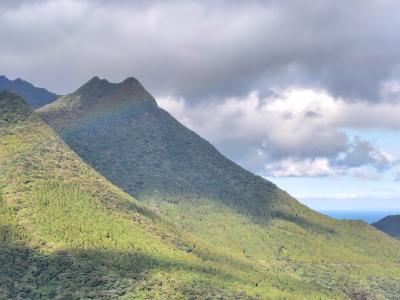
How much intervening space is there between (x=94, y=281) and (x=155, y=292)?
19573 mm

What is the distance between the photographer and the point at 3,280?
19650 centimetres

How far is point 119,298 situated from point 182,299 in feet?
65.1

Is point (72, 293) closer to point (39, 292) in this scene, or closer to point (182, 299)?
point (39, 292)

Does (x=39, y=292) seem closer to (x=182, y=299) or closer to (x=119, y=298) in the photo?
(x=119, y=298)

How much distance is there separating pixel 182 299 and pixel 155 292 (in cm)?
886

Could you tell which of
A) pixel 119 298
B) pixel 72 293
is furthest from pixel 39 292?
pixel 119 298

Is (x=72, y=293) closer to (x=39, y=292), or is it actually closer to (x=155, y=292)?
(x=39, y=292)

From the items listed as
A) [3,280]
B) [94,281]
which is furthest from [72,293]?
[3,280]

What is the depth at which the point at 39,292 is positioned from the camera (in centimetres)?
19650

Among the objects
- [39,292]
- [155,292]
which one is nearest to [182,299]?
[155,292]

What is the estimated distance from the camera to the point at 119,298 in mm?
193125

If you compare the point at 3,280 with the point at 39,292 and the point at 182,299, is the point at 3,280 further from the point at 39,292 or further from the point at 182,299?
the point at 182,299

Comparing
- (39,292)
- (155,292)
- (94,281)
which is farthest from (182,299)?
(39,292)

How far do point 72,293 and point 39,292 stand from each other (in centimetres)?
1091
